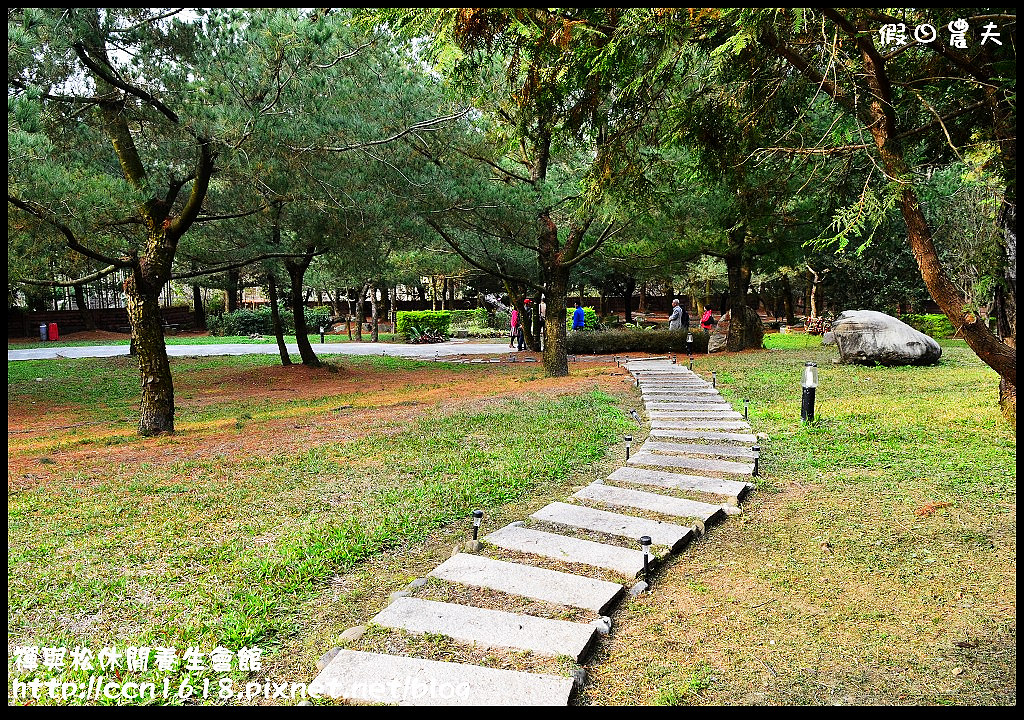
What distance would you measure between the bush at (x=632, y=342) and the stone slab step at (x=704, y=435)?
10.8 metres

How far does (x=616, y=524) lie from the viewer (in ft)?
15.2

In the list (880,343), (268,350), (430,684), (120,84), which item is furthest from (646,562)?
(268,350)

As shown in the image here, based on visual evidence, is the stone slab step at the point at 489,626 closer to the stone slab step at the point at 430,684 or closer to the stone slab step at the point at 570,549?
the stone slab step at the point at 430,684

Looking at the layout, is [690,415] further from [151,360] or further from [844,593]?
[151,360]

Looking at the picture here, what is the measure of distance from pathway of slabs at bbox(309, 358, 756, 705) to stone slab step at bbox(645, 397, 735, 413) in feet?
7.15

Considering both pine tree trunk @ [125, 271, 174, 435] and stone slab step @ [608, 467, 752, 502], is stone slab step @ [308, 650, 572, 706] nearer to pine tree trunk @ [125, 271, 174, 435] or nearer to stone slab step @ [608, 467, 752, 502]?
stone slab step @ [608, 467, 752, 502]

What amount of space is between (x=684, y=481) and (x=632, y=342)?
13.2m

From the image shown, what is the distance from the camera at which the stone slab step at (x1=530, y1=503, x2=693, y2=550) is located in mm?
4410

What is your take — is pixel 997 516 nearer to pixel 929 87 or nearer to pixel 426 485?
pixel 929 87

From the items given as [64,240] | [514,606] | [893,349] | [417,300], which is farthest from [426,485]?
[417,300]

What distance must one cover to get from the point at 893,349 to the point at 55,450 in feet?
44.0

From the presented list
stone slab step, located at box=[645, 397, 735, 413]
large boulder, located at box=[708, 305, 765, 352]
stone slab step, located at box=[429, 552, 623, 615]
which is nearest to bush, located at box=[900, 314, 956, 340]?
large boulder, located at box=[708, 305, 765, 352]

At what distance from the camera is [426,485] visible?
5.80 meters

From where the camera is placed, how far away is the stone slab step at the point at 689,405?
892 cm
